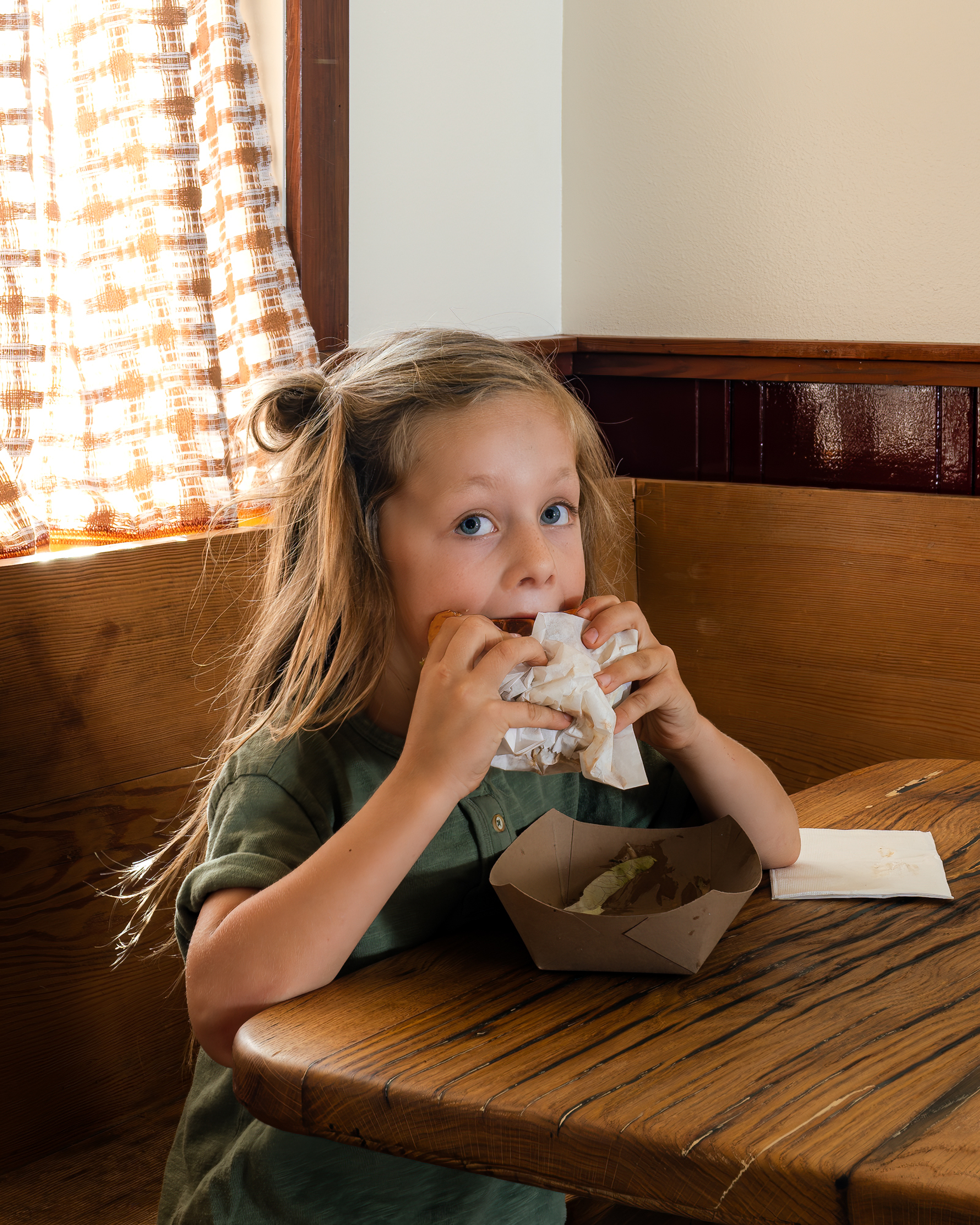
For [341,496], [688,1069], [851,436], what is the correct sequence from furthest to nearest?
[851,436] → [341,496] → [688,1069]

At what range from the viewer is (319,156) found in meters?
1.93

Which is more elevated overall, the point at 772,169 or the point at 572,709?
the point at 772,169

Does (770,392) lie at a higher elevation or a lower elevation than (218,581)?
higher

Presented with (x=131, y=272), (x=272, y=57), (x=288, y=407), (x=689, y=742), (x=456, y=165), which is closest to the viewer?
(x=689, y=742)

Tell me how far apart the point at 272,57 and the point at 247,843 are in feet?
4.60

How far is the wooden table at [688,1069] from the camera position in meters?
0.61

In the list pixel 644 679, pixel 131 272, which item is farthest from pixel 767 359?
pixel 644 679

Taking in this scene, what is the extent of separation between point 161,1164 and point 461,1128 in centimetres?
94

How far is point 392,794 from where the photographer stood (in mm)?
915

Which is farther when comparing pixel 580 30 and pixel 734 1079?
pixel 580 30

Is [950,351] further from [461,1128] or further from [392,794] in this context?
[461,1128]

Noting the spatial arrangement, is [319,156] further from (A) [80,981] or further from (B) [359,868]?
(B) [359,868]

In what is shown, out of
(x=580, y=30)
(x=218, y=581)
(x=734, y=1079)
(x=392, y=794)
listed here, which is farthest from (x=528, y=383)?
(x=580, y=30)

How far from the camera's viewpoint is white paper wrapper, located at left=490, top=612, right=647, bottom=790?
96cm
